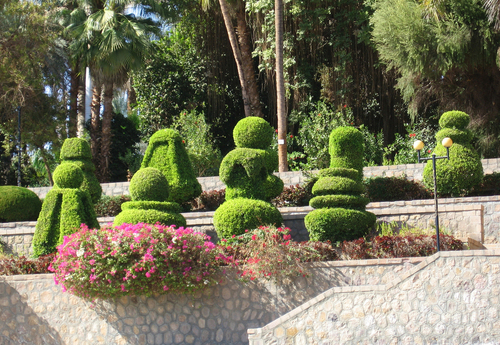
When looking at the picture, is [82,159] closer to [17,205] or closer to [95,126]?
[17,205]

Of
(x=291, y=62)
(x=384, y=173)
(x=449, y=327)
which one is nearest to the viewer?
(x=449, y=327)

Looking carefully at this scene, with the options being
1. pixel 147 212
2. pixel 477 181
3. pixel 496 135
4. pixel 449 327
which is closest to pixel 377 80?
pixel 496 135

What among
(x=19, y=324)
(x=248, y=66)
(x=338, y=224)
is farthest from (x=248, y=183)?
(x=248, y=66)

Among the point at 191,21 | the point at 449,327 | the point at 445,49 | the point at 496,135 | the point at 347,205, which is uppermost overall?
the point at 191,21

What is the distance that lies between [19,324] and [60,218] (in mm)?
2211

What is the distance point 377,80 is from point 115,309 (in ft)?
44.7

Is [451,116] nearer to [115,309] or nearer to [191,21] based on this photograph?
[115,309]

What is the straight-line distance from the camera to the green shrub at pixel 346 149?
40.2ft

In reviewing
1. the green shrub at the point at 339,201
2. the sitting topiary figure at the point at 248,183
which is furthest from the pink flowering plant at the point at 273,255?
the green shrub at the point at 339,201

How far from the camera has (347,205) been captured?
11.4 metres

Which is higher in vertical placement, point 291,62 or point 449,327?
point 291,62

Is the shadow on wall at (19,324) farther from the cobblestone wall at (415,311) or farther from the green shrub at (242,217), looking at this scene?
the cobblestone wall at (415,311)

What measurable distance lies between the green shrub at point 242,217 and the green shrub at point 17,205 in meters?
5.50

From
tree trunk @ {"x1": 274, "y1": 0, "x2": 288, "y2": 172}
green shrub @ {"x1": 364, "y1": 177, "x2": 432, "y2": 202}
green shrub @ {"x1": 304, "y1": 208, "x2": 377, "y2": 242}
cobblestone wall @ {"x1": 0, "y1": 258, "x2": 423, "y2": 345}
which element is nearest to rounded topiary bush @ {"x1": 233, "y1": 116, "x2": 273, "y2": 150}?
green shrub @ {"x1": 304, "y1": 208, "x2": 377, "y2": 242}
